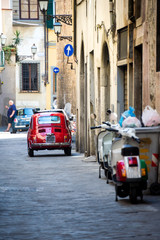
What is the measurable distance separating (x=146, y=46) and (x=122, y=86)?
10.1 ft

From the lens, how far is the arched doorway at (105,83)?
19453 mm

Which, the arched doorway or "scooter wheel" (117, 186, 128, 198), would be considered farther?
the arched doorway

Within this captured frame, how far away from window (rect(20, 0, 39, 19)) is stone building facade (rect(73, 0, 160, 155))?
96.9 feet

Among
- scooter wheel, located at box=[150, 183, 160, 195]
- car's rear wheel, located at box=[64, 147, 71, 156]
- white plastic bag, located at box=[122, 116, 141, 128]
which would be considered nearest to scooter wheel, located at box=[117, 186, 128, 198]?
scooter wheel, located at box=[150, 183, 160, 195]

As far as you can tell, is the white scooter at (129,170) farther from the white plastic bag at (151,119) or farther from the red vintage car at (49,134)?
the red vintage car at (49,134)

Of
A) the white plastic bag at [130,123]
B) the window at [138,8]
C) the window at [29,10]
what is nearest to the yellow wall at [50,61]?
the window at [29,10]

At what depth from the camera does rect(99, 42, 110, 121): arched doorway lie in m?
19.5

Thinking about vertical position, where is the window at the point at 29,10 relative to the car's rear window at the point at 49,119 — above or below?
above

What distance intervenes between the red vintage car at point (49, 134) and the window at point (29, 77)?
33.0 m

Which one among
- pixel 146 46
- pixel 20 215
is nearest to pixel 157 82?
pixel 146 46

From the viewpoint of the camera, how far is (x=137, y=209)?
926 centimetres

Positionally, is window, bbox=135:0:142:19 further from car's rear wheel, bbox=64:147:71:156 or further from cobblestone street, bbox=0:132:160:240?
car's rear wheel, bbox=64:147:71:156

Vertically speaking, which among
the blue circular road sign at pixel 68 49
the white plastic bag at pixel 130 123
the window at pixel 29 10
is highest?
the window at pixel 29 10

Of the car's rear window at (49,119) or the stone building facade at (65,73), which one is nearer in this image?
the car's rear window at (49,119)
